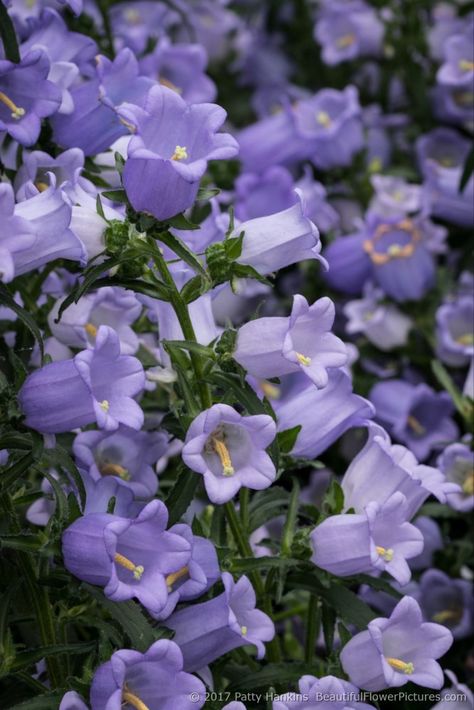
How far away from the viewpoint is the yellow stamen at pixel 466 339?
2.86 meters

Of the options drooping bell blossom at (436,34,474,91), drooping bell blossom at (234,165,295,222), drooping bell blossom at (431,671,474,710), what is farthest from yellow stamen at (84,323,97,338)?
drooping bell blossom at (436,34,474,91)

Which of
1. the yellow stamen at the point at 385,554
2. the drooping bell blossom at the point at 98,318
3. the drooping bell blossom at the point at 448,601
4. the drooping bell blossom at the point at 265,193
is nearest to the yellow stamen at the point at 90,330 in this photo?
the drooping bell blossom at the point at 98,318

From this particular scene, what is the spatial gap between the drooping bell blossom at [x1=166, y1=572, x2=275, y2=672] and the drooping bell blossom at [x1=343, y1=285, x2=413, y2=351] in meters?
1.37

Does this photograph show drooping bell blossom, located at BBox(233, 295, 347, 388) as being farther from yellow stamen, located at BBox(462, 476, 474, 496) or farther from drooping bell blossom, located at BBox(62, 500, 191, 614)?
yellow stamen, located at BBox(462, 476, 474, 496)

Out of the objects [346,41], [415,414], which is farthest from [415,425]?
[346,41]

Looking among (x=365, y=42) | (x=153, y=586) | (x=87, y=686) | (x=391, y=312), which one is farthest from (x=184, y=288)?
(x=365, y=42)

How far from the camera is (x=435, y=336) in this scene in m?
3.06

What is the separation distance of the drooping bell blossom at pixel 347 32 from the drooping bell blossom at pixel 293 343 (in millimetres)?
2220

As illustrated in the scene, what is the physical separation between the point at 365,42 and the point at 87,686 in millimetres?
2770

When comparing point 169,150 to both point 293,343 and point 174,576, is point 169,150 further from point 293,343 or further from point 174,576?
point 174,576

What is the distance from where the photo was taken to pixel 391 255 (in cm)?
306

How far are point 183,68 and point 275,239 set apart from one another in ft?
5.41

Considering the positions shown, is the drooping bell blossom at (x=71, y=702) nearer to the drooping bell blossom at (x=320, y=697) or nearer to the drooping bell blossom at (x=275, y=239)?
the drooping bell blossom at (x=320, y=697)

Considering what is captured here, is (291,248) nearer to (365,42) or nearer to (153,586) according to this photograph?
(153,586)
